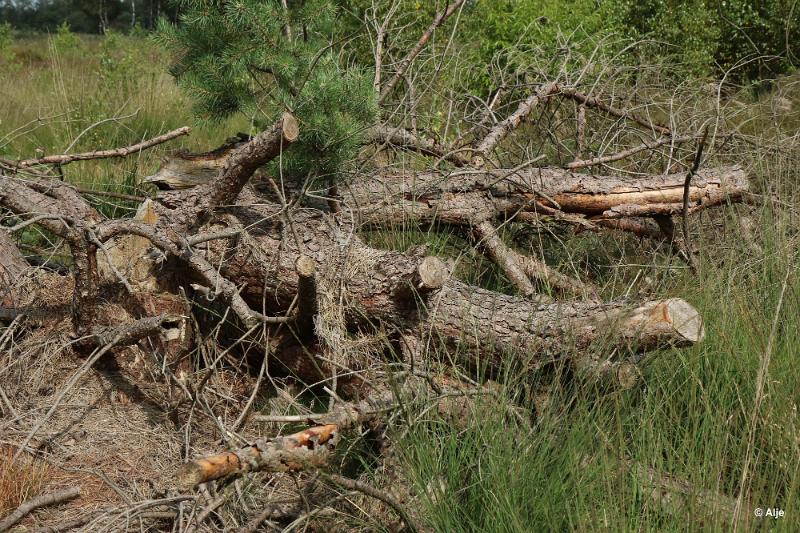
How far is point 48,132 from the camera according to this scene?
675cm

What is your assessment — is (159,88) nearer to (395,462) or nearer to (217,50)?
(217,50)

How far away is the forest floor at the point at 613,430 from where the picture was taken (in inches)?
84.0

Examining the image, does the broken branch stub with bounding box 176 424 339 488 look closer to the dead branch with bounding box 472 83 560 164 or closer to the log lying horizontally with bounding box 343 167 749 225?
the log lying horizontally with bounding box 343 167 749 225

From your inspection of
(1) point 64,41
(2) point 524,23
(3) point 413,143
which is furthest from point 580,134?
(1) point 64,41

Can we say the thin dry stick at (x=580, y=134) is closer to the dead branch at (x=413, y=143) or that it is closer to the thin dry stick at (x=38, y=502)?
the dead branch at (x=413, y=143)

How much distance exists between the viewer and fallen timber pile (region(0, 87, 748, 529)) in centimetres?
291

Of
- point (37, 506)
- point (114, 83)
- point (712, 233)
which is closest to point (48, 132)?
point (114, 83)

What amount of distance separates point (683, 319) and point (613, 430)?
1.50ft

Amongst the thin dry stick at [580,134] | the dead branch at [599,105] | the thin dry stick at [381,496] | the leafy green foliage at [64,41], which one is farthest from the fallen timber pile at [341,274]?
the leafy green foliage at [64,41]

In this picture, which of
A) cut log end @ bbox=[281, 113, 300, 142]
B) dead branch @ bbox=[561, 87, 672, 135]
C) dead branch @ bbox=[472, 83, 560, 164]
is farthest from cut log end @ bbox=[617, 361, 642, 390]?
dead branch @ bbox=[561, 87, 672, 135]

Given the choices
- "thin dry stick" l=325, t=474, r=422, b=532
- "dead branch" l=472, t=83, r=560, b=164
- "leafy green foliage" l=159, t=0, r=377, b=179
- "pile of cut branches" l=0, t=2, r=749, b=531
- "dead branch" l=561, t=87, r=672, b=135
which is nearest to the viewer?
"thin dry stick" l=325, t=474, r=422, b=532

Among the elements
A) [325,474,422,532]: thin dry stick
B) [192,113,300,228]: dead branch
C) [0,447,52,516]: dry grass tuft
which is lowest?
[0,447,52,516]: dry grass tuft

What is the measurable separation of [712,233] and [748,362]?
1757 millimetres

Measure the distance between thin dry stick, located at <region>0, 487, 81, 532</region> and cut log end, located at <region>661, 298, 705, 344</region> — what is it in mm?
2098
